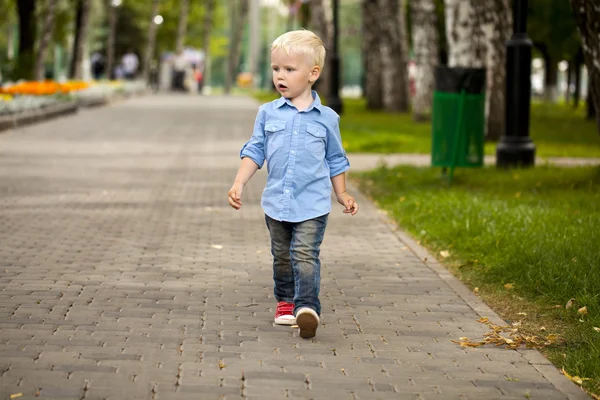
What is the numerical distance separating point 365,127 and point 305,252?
760 inches

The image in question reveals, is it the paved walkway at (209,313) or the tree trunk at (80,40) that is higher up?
the tree trunk at (80,40)

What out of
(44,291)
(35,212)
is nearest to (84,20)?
(35,212)

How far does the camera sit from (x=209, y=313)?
21.5 feet

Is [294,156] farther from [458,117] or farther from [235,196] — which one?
[458,117]

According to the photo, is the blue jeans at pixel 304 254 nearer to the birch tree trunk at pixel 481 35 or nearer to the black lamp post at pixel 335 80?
the birch tree trunk at pixel 481 35

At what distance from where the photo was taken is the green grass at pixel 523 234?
21.5 ft

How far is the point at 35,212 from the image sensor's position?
→ 10883 mm

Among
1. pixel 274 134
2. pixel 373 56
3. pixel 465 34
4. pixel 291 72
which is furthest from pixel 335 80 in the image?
pixel 291 72

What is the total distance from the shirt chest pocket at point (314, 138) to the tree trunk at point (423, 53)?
22.4 meters

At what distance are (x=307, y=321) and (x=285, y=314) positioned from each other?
0.44 m

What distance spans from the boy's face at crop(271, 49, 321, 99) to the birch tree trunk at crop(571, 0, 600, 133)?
6.47 meters

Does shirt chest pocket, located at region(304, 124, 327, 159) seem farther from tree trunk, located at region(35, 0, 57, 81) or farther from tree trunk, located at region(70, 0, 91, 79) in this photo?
tree trunk, located at region(70, 0, 91, 79)

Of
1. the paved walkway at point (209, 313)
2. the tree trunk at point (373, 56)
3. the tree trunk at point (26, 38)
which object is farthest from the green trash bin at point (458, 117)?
the tree trunk at point (26, 38)

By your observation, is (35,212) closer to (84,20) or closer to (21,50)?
(21,50)
